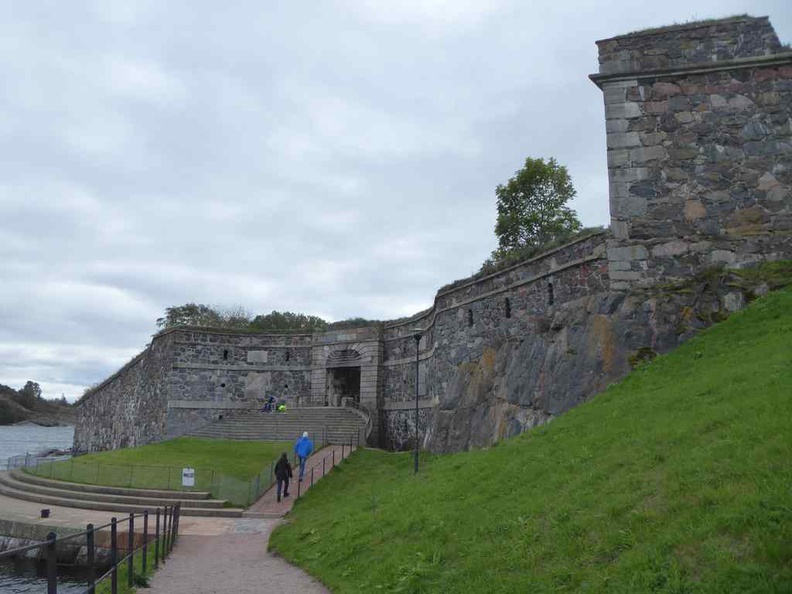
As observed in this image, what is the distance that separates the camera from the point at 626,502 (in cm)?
638

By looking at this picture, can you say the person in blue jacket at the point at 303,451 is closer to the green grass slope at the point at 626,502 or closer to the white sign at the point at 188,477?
the white sign at the point at 188,477

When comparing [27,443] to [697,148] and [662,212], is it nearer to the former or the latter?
[662,212]

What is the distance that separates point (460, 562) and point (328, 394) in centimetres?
2871

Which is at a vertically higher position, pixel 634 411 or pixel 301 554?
pixel 634 411

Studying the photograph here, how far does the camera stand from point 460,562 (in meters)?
7.25

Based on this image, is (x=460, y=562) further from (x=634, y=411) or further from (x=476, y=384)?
(x=476, y=384)

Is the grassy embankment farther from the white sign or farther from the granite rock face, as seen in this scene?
the granite rock face

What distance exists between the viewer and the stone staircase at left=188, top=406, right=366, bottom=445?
91.8 feet

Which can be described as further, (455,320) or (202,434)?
(202,434)

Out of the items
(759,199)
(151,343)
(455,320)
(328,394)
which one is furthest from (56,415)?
(759,199)

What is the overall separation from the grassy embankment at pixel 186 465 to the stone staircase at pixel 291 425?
1220mm

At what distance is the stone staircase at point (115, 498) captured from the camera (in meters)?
17.4

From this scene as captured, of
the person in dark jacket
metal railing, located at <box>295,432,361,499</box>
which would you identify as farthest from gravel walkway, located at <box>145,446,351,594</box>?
metal railing, located at <box>295,432,361,499</box>

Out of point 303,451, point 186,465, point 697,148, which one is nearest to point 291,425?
point 186,465
